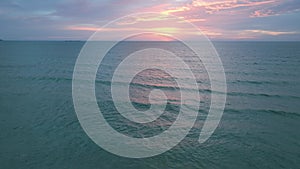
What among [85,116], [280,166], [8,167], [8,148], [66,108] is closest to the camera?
[8,167]

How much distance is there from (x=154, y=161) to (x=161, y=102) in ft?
35.4

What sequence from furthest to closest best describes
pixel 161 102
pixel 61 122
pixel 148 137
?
1. pixel 161 102
2. pixel 61 122
3. pixel 148 137

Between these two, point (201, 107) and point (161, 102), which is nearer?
point (201, 107)

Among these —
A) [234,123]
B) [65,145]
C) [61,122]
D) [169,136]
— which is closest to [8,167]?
[65,145]

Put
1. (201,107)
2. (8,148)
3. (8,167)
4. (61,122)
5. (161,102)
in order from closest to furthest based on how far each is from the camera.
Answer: (8,167) < (8,148) < (61,122) < (201,107) < (161,102)

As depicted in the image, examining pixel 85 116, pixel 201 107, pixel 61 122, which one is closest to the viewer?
pixel 61 122

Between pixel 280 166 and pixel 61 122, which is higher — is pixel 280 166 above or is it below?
below

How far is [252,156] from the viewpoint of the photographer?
35.2ft

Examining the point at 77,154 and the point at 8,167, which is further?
the point at 77,154

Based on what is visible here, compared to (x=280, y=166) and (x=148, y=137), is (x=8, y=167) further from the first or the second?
(x=280, y=166)

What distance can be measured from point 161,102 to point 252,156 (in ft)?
36.3

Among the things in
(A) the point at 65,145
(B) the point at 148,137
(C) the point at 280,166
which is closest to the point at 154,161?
(B) the point at 148,137

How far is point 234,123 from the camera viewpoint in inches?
606

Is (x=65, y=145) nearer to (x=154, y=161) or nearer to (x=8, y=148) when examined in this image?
(x=8, y=148)
